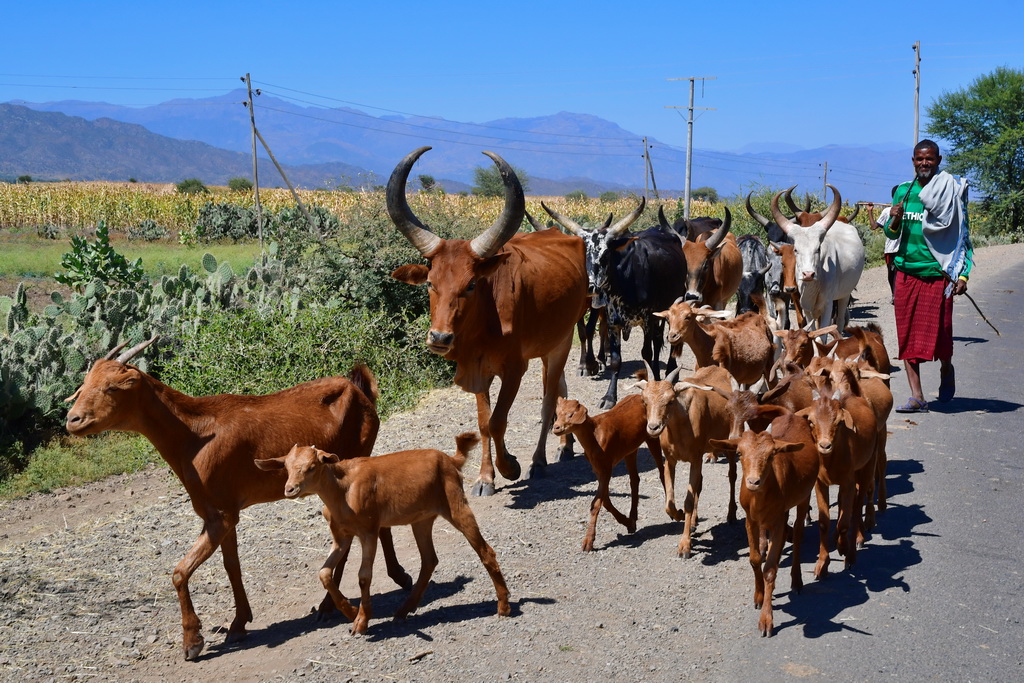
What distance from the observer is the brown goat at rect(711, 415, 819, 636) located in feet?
17.8

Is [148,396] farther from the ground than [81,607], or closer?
farther from the ground

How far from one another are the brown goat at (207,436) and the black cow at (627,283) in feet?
19.2

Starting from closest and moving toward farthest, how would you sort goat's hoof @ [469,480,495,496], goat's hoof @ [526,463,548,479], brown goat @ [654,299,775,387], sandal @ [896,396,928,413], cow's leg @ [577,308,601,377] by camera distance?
goat's hoof @ [469,480,495,496]
goat's hoof @ [526,463,548,479]
brown goat @ [654,299,775,387]
sandal @ [896,396,928,413]
cow's leg @ [577,308,601,377]

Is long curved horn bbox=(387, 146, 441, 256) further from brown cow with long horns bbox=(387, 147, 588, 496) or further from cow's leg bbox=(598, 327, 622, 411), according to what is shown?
cow's leg bbox=(598, 327, 622, 411)

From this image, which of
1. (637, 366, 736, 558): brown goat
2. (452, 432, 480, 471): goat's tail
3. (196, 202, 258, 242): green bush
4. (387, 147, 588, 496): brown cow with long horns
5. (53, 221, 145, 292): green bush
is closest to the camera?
(452, 432, 480, 471): goat's tail

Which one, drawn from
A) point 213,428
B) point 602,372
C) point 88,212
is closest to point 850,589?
point 213,428

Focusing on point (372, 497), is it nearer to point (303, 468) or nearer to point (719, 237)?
point (303, 468)

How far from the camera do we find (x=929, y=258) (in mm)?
10695

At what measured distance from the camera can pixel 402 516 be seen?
567 centimetres

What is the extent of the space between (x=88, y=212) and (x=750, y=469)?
44.4m

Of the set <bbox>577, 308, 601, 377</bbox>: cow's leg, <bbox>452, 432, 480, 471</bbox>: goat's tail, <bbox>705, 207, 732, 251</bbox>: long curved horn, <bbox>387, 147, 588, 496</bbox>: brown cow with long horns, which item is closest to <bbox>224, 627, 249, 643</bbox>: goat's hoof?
<bbox>452, 432, 480, 471</bbox>: goat's tail

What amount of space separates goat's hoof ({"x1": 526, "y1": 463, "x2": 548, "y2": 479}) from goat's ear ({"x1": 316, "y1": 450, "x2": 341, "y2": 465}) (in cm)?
345

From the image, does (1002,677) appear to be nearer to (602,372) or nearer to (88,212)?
(602,372)

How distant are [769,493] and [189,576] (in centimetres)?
336
